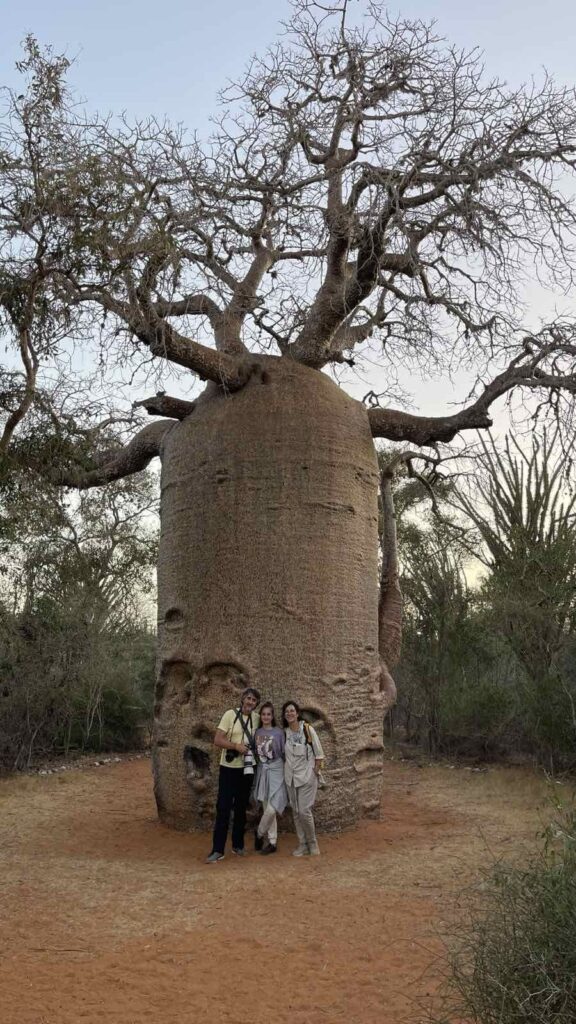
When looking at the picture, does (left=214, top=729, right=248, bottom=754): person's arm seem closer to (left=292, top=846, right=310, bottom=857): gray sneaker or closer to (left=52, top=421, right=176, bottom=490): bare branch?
(left=292, top=846, right=310, bottom=857): gray sneaker

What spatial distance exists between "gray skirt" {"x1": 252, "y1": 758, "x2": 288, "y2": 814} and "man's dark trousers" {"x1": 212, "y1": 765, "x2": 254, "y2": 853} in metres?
0.09

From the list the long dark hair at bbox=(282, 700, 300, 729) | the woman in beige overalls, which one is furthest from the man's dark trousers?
the long dark hair at bbox=(282, 700, 300, 729)

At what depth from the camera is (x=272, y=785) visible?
5.60m

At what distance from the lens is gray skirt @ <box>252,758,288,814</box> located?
18.3ft

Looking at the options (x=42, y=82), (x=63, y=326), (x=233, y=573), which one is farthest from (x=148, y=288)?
(x=233, y=573)

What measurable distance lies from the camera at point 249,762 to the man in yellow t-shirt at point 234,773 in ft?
0.10

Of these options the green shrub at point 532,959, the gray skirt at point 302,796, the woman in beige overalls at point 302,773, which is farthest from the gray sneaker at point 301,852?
the green shrub at point 532,959

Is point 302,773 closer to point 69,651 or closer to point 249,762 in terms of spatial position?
point 249,762

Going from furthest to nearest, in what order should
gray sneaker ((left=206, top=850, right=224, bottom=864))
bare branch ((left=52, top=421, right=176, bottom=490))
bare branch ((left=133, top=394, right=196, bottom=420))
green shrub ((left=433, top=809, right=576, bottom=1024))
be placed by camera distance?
1. bare branch ((left=52, top=421, right=176, bottom=490))
2. bare branch ((left=133, top=394, right=196, bottom=420))
3. gray sneaker ((left=206, top=850, right=224, bottom=864))
4. green shrub ((left=433, top=809, right=576, bottom=1024))

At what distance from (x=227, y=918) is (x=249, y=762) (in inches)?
51.9

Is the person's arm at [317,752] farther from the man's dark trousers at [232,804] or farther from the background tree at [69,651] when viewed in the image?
the background tree at [69,651]

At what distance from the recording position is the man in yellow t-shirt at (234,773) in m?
5.51

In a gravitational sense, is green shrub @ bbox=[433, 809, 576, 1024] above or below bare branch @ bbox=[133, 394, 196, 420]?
below

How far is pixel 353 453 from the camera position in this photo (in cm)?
682
